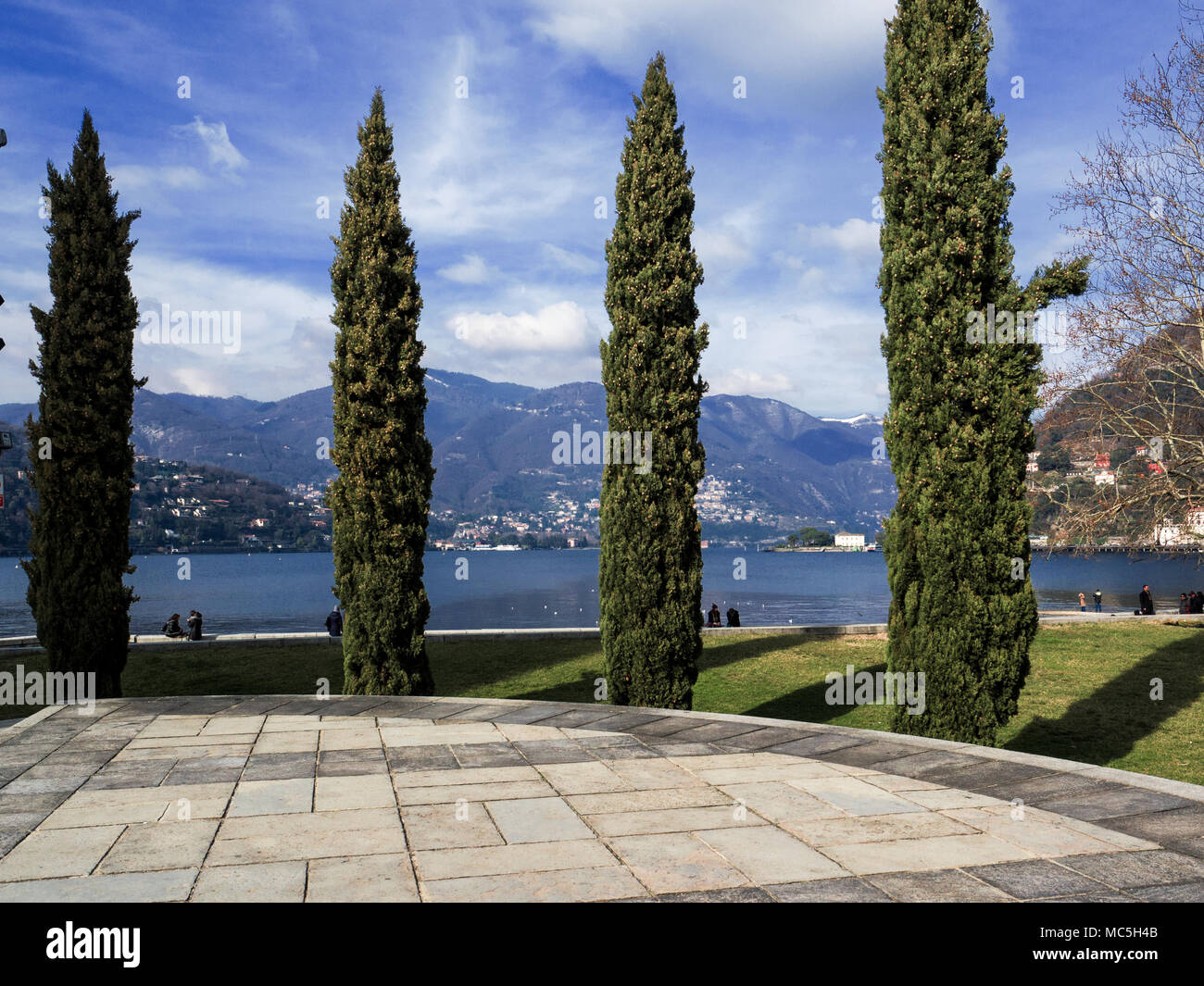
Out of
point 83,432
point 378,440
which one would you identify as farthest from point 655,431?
point 83,432

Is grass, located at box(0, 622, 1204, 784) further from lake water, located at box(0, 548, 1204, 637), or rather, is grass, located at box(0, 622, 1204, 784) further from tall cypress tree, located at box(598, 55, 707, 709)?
lake water, located at box(0, 548, 1204, 637)

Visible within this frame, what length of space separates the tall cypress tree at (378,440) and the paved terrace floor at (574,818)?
496cm

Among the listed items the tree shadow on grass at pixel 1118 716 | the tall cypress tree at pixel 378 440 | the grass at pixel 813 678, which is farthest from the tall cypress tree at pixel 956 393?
the tall cypress tree at pixel 378 440

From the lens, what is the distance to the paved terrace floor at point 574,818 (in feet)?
14.8

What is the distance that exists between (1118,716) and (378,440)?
13.8 metres

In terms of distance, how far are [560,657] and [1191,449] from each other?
48.9 feet

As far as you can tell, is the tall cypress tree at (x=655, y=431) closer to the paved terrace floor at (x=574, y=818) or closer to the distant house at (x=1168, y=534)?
the paved terrace floor at (x=574, y=818)

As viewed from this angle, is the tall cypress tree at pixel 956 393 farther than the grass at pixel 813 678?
No

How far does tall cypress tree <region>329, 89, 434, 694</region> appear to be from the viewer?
13859 millimetres

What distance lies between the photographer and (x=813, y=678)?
19422 mm

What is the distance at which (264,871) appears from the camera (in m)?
4.73

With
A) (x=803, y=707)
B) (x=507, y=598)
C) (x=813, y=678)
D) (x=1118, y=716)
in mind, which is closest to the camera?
(x=1118, y=716)

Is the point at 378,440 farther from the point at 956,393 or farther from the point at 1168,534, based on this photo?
the point at 1168,534
